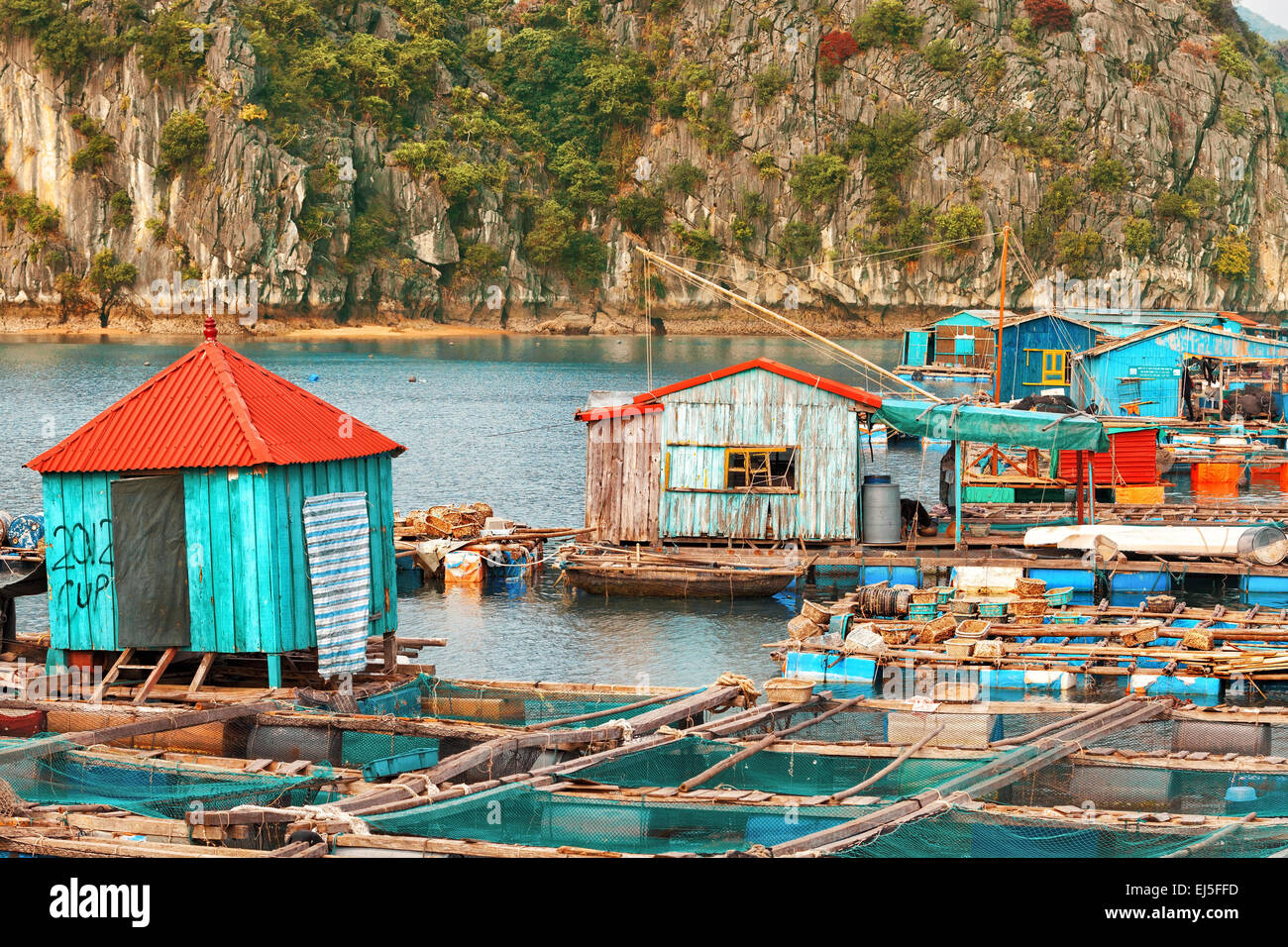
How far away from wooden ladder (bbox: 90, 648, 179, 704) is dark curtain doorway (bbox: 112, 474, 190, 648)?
0.77 feet

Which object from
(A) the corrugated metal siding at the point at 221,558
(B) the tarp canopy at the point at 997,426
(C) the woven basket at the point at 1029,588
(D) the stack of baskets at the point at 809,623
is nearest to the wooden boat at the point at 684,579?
(B) the tarp canopy at the point at 997,426

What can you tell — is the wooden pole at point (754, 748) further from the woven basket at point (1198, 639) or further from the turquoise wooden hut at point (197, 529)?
the woven basket at point (1198, 639)

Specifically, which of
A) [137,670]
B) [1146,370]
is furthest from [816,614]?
[1146,370]

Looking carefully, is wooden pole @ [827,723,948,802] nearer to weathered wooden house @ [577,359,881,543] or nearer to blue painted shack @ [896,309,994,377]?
weathered wooden house @ [577,359,881,543]

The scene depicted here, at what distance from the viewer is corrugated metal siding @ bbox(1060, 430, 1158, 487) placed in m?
43.6

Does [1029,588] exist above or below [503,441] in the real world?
below

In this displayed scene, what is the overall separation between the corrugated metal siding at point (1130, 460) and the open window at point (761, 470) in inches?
532

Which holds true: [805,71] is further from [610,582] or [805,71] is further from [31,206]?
[610,582]

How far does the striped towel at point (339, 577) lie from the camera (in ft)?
60.5

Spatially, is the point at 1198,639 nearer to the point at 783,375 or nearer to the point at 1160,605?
the point at 1160,605

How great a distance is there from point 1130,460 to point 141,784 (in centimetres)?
3455

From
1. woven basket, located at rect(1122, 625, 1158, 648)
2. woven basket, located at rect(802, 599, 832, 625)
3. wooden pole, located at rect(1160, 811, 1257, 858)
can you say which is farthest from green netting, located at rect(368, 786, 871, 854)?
woven basket, located at rect(1122, 625, 1158, 648)

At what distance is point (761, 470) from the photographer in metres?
33.3

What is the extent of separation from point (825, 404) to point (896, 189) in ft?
415
